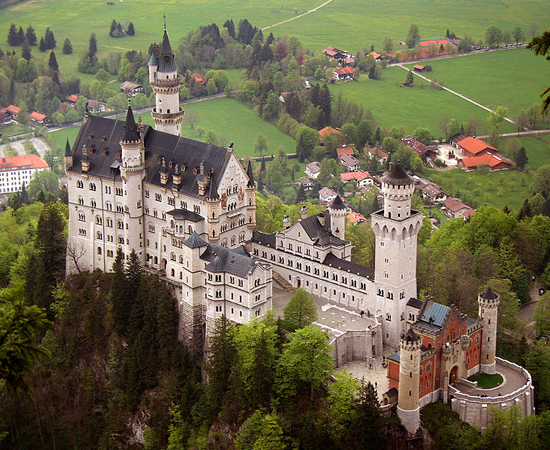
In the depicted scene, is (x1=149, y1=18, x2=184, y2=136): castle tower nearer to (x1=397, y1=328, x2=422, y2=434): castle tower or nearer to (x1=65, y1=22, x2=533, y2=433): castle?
(x1=65, y1=22, x2=533, y2=433): castle

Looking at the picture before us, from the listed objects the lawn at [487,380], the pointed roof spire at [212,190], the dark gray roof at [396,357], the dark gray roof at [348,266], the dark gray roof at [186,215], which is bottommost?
the lawn at [487,380]

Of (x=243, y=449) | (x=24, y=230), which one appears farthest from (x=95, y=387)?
(x=24, y=230)

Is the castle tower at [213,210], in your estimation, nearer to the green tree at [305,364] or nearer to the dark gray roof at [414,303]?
the green tree at [305,364]

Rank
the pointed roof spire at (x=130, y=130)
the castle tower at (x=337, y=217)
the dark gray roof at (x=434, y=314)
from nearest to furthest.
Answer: the dark gray roof at (x=434, y=314) < the castle tower at (x=337, y=217) < the pointed roof spire at (x=130, y=130)

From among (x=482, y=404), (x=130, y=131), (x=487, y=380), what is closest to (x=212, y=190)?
(x=130, y=131)

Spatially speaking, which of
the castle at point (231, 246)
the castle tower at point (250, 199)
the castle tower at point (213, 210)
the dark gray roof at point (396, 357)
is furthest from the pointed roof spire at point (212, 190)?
the dark gray roof at point (396, 357)

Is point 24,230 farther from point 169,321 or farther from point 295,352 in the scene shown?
point 295,352

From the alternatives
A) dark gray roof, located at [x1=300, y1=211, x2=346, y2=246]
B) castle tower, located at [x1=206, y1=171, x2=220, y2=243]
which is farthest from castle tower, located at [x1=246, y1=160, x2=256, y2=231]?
dark gray roof, located at [x1=300, y1=211, x2=346, y2=246]
